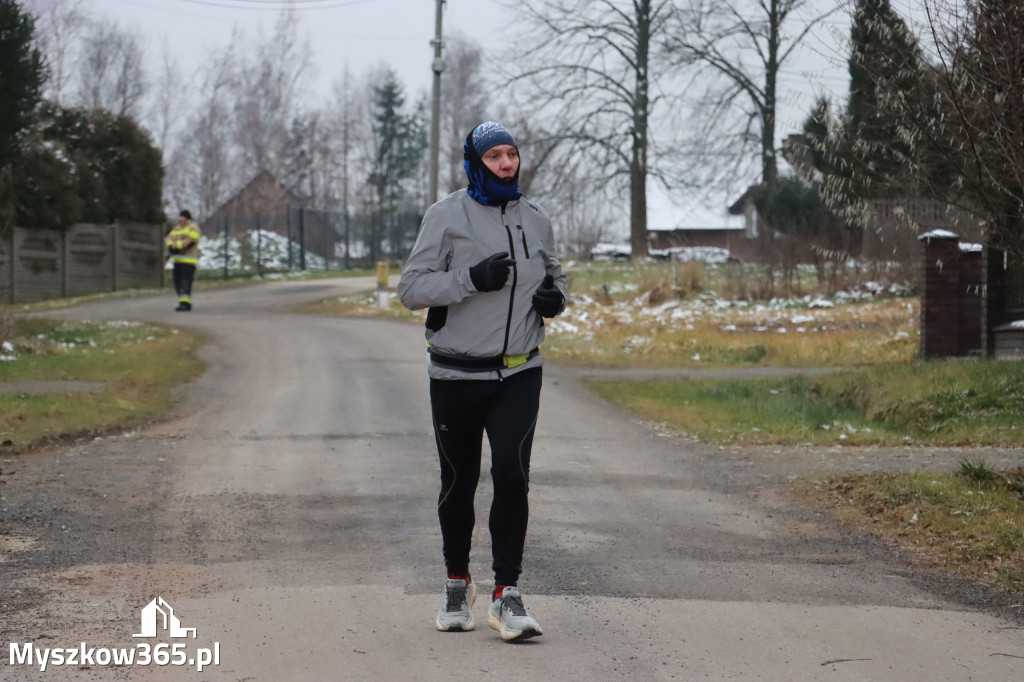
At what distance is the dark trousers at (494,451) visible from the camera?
5.16 metres

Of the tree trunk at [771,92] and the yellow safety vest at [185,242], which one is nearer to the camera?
the yellow safety vest at [185,242]

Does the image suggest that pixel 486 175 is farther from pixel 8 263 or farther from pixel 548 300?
pixel 8 263

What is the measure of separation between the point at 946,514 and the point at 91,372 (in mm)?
11180

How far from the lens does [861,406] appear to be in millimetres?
13852

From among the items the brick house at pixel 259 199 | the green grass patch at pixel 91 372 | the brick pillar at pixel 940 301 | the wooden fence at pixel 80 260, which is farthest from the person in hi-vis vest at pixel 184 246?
the brick house at pixel 259 199

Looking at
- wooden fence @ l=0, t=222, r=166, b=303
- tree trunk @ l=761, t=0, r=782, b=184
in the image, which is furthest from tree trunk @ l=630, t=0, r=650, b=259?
wooden fence @ l=0, t=222, r=166, b=303

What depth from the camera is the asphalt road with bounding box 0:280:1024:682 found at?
4.79 metres

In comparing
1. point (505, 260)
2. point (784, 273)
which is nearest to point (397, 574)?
point (505, 260)

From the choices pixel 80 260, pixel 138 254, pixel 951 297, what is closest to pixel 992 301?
pixel 951 297

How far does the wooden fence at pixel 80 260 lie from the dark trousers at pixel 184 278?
4.27 m

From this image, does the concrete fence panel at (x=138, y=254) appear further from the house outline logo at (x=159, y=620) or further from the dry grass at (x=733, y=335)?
the house outline logo at (x=159, y=620)

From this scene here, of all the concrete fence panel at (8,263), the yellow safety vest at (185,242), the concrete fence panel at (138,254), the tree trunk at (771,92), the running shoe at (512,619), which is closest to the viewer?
the running shoe at (512,619)

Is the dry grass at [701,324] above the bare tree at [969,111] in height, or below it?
below

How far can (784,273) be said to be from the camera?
31.0 metres
